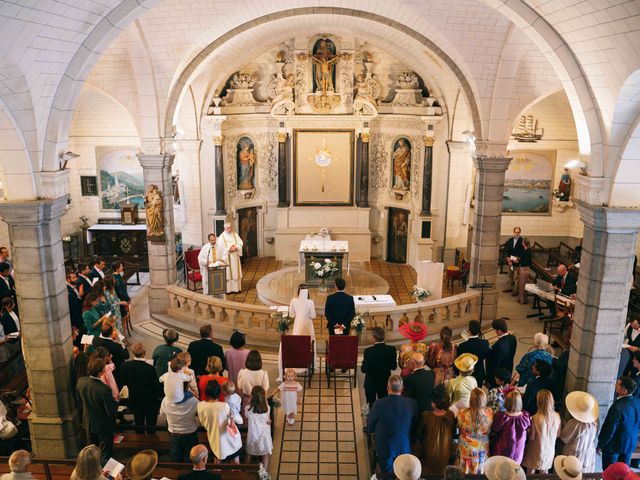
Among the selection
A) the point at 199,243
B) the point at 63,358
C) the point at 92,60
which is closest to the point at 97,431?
the point at 63,358

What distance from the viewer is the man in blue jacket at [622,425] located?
6.82 m

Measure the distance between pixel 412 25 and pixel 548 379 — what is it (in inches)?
316

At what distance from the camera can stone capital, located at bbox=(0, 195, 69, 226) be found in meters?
7.26

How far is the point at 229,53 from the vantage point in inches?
639

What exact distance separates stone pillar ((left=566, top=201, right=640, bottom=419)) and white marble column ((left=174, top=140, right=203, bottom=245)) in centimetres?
1210

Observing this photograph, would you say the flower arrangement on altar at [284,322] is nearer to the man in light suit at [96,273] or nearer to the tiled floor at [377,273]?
the man in light suit at [96,273]

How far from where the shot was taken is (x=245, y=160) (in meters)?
18.6

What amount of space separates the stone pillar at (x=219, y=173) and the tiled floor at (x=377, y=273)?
6.10 ft

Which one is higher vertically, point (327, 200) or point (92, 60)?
point (92, 60)

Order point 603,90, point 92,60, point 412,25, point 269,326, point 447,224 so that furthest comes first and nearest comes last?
point 447,224 < point 412,25 < point 269,326 < point 92,60 < point 603,90

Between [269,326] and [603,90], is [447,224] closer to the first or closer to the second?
[269,326]

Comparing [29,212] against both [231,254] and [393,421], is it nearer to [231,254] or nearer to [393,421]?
[393,421]

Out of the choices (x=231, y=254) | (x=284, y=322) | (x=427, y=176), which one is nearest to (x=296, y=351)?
(x=284, y=322)

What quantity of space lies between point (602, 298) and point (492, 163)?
210 inches
